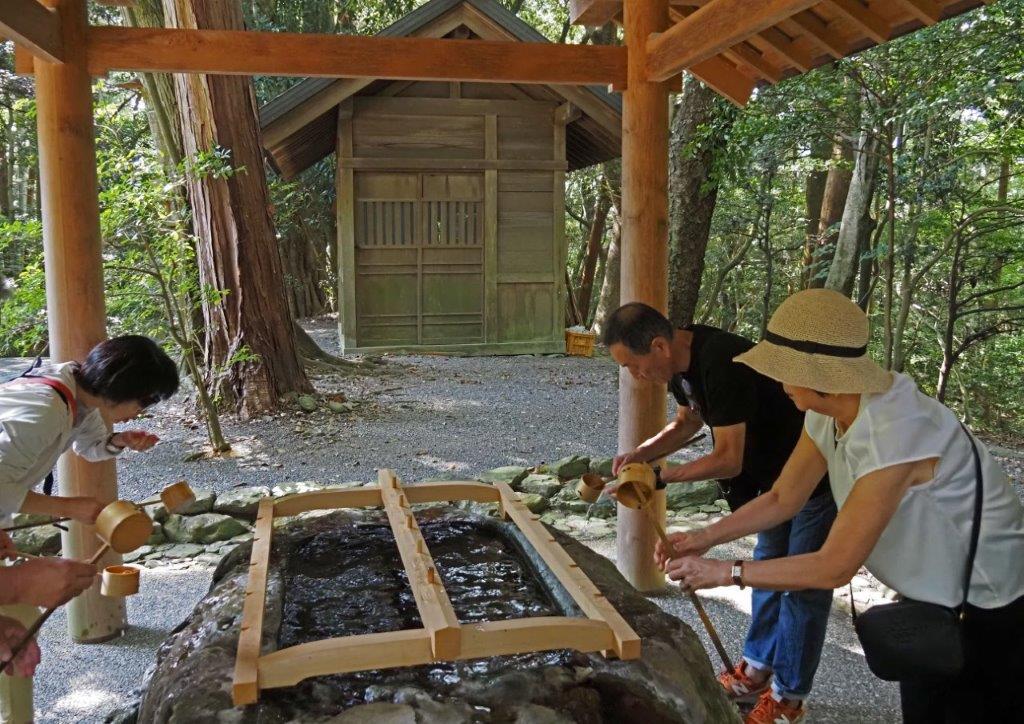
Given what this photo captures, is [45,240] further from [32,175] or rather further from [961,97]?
[32,175]

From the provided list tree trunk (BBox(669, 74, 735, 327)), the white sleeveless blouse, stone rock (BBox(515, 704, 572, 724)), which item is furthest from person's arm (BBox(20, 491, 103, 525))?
tree trunk (BBox(669, 74, 735, 327))

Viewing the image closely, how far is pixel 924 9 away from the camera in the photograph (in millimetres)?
3186

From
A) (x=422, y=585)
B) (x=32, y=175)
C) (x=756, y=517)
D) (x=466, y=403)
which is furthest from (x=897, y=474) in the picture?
(x=32, y=175)

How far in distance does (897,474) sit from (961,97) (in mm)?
5219

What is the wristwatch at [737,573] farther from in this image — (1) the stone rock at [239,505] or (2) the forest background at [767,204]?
(2) the forest background at [767,204]

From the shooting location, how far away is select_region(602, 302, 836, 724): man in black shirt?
8.89 feet

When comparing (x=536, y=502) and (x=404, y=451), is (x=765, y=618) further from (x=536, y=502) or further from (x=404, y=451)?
(x=404, y=451)

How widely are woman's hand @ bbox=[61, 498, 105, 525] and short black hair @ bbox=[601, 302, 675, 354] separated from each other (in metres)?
1.74

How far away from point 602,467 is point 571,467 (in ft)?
0.78

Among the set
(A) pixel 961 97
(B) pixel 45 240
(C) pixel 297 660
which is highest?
(A) pixel 961 97

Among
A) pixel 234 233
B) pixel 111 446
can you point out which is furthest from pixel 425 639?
pixel 234 233

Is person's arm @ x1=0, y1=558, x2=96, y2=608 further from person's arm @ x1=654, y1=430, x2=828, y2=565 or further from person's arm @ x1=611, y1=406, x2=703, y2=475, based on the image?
person's arm @ x1=611, y1=406, x2=703, y2=475

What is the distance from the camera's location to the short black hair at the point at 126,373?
2.27 m

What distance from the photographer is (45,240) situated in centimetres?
344
